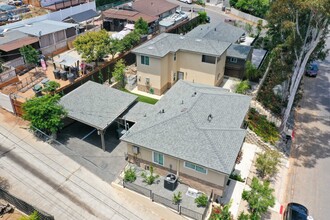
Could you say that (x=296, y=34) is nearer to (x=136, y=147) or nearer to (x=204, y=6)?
(x=136, y=147)

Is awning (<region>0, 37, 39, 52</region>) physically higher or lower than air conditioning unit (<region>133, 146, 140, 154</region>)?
higher

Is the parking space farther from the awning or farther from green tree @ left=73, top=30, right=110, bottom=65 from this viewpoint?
the awning

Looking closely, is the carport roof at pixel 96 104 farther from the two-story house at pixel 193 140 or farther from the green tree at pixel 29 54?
the green tree at pixel 29 54

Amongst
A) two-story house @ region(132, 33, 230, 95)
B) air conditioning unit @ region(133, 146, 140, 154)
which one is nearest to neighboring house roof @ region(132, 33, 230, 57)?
two-story house @ region(132, 33, 230, 95)

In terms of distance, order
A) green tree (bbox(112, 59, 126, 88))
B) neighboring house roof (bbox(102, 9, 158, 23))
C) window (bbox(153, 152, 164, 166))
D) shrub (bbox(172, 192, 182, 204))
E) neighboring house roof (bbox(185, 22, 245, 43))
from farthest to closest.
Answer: neighboring house roof (bbox(102, 9, 158, 23)), neighboring house roof (bbox(185, 22, 245, 43)), green tree (bbox(112, 59, 126, 88)), window (bbox(153, 152, 164, 166)), shrub (bbox(172, 192, 182, 204))

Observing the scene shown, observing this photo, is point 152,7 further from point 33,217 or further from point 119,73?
point 33,217

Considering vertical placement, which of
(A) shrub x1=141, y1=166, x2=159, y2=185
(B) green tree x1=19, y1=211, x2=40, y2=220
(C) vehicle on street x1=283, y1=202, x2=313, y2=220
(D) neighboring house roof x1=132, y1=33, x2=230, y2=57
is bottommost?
(C) vehicle on street x1=283, y1=202, x2=313, y2=220
